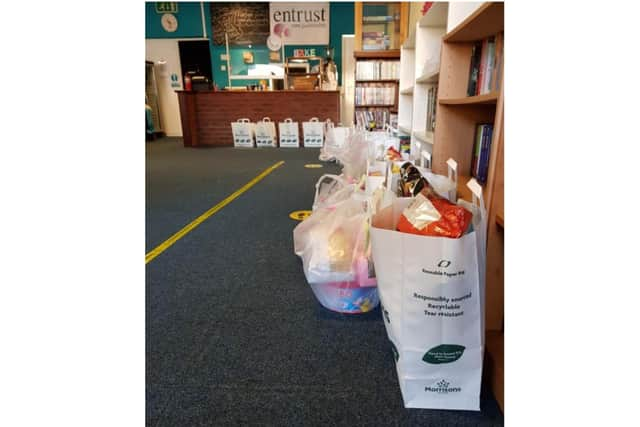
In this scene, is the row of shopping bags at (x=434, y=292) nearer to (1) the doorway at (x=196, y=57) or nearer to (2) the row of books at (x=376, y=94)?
(2) the row of books at (x=376, y=94)

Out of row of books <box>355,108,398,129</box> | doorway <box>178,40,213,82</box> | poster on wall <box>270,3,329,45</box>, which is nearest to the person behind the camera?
row of books <box>355,108,398,129</box>

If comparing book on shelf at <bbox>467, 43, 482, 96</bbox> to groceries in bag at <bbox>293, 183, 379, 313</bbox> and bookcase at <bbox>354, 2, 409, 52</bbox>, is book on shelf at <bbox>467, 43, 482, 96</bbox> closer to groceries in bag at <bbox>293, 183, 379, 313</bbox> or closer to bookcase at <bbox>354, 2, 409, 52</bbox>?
groceries in bag at <bbox>293, 183, 379, 313</bbox>

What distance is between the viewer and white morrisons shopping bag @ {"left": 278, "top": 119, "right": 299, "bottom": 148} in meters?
6.31

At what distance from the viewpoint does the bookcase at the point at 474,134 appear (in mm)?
847

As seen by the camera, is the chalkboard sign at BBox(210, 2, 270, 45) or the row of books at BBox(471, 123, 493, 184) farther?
the chalkboard sign at BBox(210, 2, 270, 45)

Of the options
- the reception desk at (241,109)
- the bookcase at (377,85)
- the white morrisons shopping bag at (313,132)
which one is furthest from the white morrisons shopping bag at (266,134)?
the bookcase at (377,85)

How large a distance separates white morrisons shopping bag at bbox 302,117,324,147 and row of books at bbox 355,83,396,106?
1457 mm

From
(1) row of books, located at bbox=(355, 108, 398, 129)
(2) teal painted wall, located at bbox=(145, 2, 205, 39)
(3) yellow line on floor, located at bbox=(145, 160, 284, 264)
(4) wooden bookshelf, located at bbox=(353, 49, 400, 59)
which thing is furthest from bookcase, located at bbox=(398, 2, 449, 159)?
(2) teal painted wall, located at bbox=(145, 2, 205, 39)

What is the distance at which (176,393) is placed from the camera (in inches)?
35.2

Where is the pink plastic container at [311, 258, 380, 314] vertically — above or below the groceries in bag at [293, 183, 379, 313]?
below

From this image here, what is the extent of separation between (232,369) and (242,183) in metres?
2.53

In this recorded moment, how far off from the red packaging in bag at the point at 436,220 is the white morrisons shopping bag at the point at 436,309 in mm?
26
